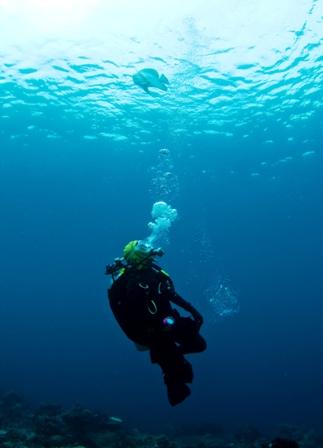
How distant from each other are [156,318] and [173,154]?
29510mm

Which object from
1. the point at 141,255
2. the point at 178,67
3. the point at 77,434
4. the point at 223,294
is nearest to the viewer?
the point at 141,255

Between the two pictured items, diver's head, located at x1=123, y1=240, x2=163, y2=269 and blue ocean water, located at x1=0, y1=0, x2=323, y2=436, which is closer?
diver's head, located at x1=123, y1=240, x2=163, y2=269

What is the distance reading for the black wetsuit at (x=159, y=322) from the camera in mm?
4449

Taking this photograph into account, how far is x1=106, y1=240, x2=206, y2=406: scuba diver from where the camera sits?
445 centimetres

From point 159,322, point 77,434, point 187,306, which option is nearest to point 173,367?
point 159,322

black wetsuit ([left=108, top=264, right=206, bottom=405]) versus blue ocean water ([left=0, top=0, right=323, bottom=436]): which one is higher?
blue ocean water ([left=0, top=0, right=323, bottom=436])

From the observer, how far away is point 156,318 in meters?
4.46

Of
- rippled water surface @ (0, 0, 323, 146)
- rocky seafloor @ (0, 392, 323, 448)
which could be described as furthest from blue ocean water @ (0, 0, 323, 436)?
rocky seafloor @ (0, 392, 323, 448)

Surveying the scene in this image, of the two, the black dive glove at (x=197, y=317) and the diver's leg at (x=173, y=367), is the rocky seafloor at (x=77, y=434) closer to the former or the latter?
the diver's leg at (x=173, y=367)

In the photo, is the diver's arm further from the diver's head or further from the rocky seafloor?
the rocky seafloor

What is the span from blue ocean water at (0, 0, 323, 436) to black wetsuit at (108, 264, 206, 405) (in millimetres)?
14581

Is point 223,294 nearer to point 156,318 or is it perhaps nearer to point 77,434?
point 77,434

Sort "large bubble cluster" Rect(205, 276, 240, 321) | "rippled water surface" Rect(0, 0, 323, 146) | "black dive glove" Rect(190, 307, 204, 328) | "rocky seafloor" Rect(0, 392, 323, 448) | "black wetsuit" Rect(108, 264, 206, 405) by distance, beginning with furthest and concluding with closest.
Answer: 1. "large bubble cluster" Rect(205, 276, 240, 321)
2. "rippled water surface" Rect(0, 0, 323, 146)
3. "rocky seafloor" Rect(0, 392, 323, 448)
4. "black dive glove" Rect(190, 307, 204, 328)
5. "black wetsuit" Rect(108, 264, 206, 405)

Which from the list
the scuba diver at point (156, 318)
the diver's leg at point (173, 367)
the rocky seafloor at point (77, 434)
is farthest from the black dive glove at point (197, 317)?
the rocky seafloor at point (77, 434)
